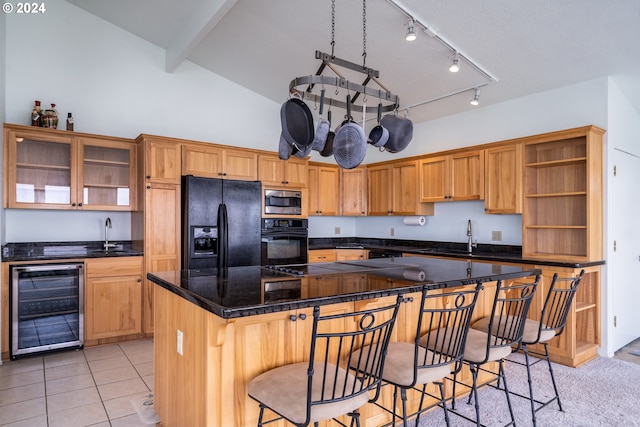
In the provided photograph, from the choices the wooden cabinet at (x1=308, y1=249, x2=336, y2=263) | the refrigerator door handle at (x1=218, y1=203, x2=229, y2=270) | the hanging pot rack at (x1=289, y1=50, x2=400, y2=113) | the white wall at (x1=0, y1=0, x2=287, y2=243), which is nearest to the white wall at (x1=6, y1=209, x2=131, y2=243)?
the white wall at (x1=0, y1=0, x2=287, y2=243)

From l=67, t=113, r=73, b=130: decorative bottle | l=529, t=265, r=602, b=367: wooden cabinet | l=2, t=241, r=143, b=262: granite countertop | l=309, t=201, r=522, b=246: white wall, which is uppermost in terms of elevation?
l=67, t=113, r=73, b=130: decorative bottle

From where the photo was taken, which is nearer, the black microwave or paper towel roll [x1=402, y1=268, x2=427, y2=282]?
paper towel roll [x1=402, y1=268, x2=427, y2=282]

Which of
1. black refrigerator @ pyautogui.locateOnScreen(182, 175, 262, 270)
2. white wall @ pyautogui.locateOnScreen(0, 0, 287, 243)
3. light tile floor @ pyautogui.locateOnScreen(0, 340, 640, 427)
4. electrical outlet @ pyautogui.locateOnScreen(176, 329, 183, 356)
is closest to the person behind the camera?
electrical outlet @ pyautogui.locateOnScreen(176, 329, 183, 356)

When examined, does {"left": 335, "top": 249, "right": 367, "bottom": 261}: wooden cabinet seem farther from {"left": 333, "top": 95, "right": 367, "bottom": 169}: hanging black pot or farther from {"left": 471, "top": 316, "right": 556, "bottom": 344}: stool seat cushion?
{"left": 333, "top": 95, "right": 367, "bottom": 169}: hanging black pot

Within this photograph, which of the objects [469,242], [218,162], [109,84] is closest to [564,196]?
[469,242]

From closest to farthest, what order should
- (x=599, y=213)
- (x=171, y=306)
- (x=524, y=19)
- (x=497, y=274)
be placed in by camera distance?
(x=171, y=306)
(x=497, y=274)
(x=524, y=19)
(x=599, y=213)

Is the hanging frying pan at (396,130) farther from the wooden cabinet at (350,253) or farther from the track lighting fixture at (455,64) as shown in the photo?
the wooden cabinet at (350,253)

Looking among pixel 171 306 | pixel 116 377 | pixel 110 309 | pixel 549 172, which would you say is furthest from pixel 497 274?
pixel 110 309

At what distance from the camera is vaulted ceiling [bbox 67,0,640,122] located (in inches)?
120

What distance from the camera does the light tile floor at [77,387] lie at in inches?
98.6

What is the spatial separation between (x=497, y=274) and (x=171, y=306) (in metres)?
1.93

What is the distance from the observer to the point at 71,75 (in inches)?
169

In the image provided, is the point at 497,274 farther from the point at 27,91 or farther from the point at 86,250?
the point at 27,91

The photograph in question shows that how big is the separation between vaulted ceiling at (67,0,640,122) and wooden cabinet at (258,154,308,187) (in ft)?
3.34
